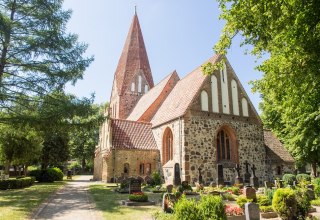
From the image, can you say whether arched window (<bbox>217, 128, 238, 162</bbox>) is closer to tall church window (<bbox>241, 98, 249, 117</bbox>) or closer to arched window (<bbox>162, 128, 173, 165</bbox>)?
tall church window (<bbox>241, 98, 249, 117</bbox>)

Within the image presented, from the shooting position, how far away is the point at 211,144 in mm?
20141

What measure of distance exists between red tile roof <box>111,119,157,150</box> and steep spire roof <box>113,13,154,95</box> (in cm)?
1184

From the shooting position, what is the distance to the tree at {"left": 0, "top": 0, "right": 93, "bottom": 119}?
14.8 metres

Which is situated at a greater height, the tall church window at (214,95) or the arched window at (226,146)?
the tall church window at (214,95)

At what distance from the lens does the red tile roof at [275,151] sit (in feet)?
73.6

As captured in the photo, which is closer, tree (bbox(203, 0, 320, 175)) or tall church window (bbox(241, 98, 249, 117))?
tree (bbox(203, 0, 320, 175))

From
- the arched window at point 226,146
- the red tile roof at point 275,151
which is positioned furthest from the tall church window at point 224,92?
the red tile roof at point 275,151

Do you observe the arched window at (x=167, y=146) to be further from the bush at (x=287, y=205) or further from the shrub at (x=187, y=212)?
the shrub at (x=187, y=212)

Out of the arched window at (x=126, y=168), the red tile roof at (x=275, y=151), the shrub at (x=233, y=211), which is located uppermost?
the red tile roof at (x=275, y=151)

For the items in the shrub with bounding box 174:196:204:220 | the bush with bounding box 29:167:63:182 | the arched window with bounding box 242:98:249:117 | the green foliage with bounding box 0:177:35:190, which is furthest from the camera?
the bush with bounding box 29:167:63:182

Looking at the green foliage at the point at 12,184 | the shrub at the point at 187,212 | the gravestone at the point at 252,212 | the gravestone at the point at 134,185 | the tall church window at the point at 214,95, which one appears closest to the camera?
the shrub at the point at 187,212

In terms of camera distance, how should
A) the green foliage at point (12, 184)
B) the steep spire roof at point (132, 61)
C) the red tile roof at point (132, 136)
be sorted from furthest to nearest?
the steep spire roof at point (132, 61)
the red tile roof at point (132, 136)
the green foliage at point (12, 184)

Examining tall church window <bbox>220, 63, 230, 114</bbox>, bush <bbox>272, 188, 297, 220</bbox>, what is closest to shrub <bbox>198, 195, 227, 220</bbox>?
bush <bbox>272, 188, 297, 220</bbox>

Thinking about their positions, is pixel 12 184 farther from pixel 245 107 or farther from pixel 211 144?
pixel 245 107
